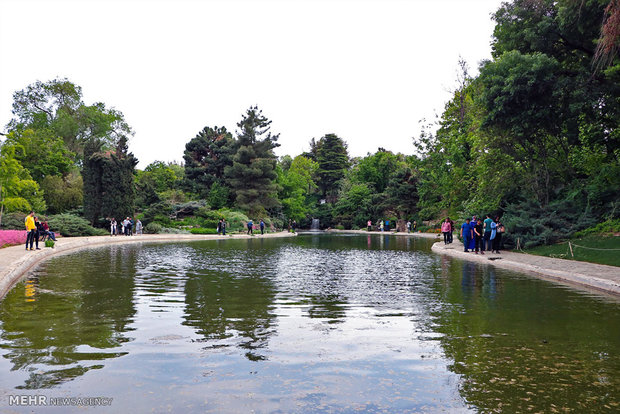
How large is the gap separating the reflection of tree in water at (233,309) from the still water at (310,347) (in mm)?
40

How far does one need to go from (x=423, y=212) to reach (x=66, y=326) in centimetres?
5425

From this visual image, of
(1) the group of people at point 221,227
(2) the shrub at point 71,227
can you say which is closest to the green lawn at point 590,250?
(1) the group of people at point 221,227

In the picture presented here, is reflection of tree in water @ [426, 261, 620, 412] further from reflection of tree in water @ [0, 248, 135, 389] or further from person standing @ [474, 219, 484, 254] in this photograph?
person standing @ [474, 219, 484, 254]

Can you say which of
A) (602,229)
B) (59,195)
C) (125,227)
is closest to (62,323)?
(602,229)

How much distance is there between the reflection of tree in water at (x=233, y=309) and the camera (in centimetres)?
699

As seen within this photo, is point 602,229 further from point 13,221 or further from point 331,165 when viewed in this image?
point 331,165

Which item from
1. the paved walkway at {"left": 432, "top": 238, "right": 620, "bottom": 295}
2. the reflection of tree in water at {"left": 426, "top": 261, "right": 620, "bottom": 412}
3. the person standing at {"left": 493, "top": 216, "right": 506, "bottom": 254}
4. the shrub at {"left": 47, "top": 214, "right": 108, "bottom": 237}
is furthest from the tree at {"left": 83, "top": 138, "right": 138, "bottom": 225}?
the reflection of tree in water at {"left": 426, "top": 261, "right": 620, "bottom": 412}

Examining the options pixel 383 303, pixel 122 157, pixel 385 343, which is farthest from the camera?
pixel 122 157

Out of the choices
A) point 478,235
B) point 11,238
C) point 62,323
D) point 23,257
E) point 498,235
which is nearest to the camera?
point 62,323

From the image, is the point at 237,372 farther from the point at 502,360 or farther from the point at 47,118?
the point at 47,118

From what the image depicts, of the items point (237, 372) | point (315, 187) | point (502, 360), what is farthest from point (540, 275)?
point (315, 187)

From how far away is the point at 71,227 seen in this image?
38.0 m

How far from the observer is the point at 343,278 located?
47.6ft

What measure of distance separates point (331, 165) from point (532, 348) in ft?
304
